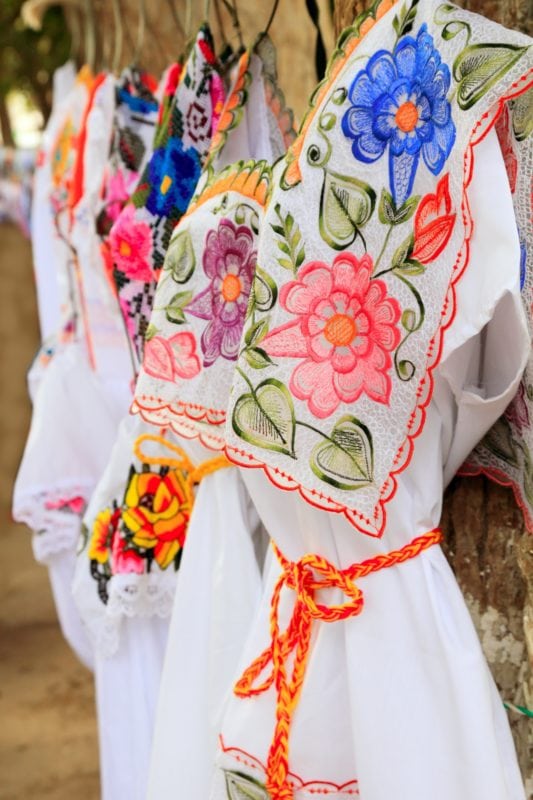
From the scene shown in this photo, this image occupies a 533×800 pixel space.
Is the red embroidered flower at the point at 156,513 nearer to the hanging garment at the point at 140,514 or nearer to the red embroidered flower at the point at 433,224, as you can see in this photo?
the hanging garment at the point at 140,514

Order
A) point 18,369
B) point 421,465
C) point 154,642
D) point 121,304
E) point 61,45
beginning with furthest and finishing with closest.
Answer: point 18,369, point 61,45, point 154,642, point 121,304, point 421,465

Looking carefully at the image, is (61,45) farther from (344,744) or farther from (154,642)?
(344,744)

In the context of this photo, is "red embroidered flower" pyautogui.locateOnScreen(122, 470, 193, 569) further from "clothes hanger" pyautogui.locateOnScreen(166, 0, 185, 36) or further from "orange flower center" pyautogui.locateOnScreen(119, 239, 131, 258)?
"clothes hanger" pyautogui.locateOnScreen(166, 0, 185, 36)

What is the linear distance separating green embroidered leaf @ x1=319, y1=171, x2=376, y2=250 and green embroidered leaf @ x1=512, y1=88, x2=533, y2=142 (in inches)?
3.9

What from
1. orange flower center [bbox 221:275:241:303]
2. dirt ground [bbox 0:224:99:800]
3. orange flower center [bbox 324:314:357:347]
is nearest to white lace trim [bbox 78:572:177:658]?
orange flower center [bbox 221:275:241:303]

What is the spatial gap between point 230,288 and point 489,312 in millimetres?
263

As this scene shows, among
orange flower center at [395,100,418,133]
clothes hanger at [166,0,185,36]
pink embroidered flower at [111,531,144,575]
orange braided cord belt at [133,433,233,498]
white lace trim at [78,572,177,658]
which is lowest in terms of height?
white lace trim at [78,572,177,658]

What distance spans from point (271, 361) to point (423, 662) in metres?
0.24

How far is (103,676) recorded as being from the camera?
3.50 ft

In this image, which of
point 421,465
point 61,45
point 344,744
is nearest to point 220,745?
point 344,744

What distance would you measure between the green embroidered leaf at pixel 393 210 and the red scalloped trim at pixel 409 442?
4 centimetres

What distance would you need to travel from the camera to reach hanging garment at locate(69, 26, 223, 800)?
2.83 ft

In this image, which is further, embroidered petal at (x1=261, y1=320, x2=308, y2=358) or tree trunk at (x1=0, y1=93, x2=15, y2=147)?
tree trunk at (x1=0, y1=93, x2=15, y2=147)

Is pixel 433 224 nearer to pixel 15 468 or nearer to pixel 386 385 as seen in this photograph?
pixel 386 385
